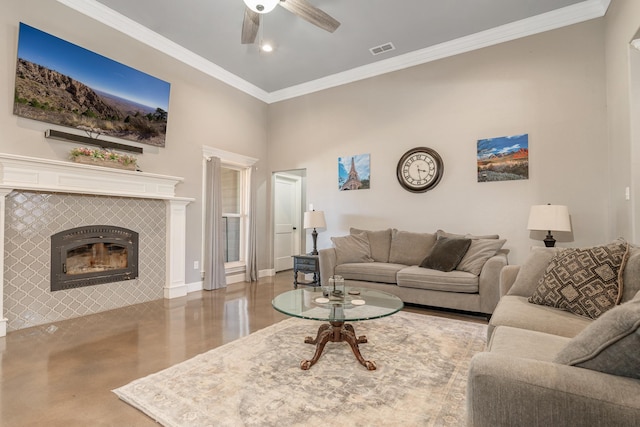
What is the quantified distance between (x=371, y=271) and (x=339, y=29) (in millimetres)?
3104

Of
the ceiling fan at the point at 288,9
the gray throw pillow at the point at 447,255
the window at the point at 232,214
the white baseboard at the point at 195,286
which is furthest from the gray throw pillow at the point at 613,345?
the window at the point at 232,214

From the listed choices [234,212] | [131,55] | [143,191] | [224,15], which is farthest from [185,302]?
[224,15]

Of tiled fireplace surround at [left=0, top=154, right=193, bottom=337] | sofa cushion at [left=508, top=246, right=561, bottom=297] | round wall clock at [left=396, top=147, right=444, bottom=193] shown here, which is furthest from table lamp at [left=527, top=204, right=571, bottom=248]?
tiled fireplace surround at [left=0, top=154, right=193, bottom=337]

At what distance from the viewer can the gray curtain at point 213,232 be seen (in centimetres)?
481

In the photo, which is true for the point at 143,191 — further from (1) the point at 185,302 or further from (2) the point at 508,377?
(2) the point at 508,377

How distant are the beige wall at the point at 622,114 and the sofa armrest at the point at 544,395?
264 centimetres

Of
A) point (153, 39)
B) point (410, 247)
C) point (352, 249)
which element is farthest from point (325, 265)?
point (153, 39)

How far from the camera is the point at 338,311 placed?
7.51 ft

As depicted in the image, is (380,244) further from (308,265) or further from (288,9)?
(288,9)

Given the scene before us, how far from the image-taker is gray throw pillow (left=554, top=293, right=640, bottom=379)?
82 cm

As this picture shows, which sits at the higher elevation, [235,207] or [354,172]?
[354,172]

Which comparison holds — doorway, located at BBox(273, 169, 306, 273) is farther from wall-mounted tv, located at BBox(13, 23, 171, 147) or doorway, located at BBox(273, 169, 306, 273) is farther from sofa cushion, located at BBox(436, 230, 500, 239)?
sofa cushion, located at BBox(436, 230, 500, 239)

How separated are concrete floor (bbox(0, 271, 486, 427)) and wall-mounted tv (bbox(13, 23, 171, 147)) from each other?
213 cm

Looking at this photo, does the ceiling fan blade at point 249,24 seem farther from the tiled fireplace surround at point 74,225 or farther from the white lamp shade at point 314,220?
the white lamp shade at point 314,220
